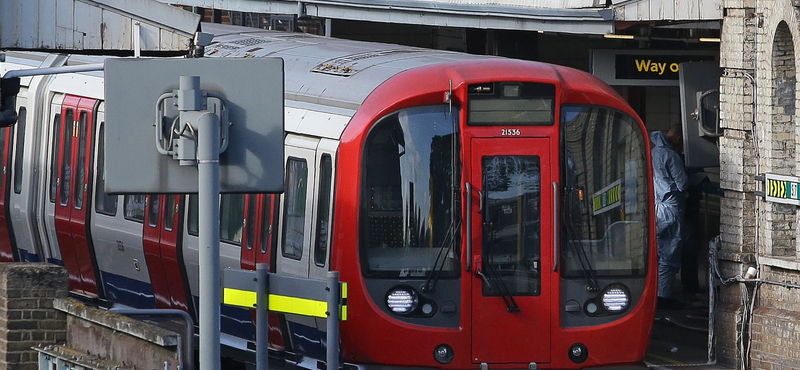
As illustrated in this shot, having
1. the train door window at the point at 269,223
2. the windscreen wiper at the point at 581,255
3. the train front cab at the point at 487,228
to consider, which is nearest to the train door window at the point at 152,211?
the train door window at the point at 269,223

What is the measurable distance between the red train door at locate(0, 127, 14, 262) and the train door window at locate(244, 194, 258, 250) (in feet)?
15.6

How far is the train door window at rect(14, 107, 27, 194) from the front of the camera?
48.2 feet

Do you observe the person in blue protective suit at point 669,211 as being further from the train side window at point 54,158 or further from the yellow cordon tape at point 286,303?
the yellow cordon tape at point 286,303

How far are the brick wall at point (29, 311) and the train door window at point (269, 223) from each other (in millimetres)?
1475

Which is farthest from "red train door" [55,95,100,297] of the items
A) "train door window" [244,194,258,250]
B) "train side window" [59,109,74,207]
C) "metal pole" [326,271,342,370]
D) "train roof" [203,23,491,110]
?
"metal pole" [326,271,342,370]

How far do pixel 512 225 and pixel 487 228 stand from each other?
0.60 feet

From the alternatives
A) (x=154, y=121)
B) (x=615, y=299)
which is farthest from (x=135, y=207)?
(x=154, y=121)

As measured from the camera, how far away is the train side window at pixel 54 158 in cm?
1415

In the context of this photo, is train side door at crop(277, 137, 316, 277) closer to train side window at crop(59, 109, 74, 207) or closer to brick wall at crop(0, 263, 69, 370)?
brick wall at crop(0, 263, 69, 370)

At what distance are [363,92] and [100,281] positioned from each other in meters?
4.76

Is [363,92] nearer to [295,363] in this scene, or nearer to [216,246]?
[295,363]

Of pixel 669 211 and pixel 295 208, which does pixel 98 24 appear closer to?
pixel 295 208

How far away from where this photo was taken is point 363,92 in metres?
10.2

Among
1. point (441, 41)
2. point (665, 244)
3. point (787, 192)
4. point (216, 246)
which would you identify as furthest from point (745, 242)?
point (441, 41)
